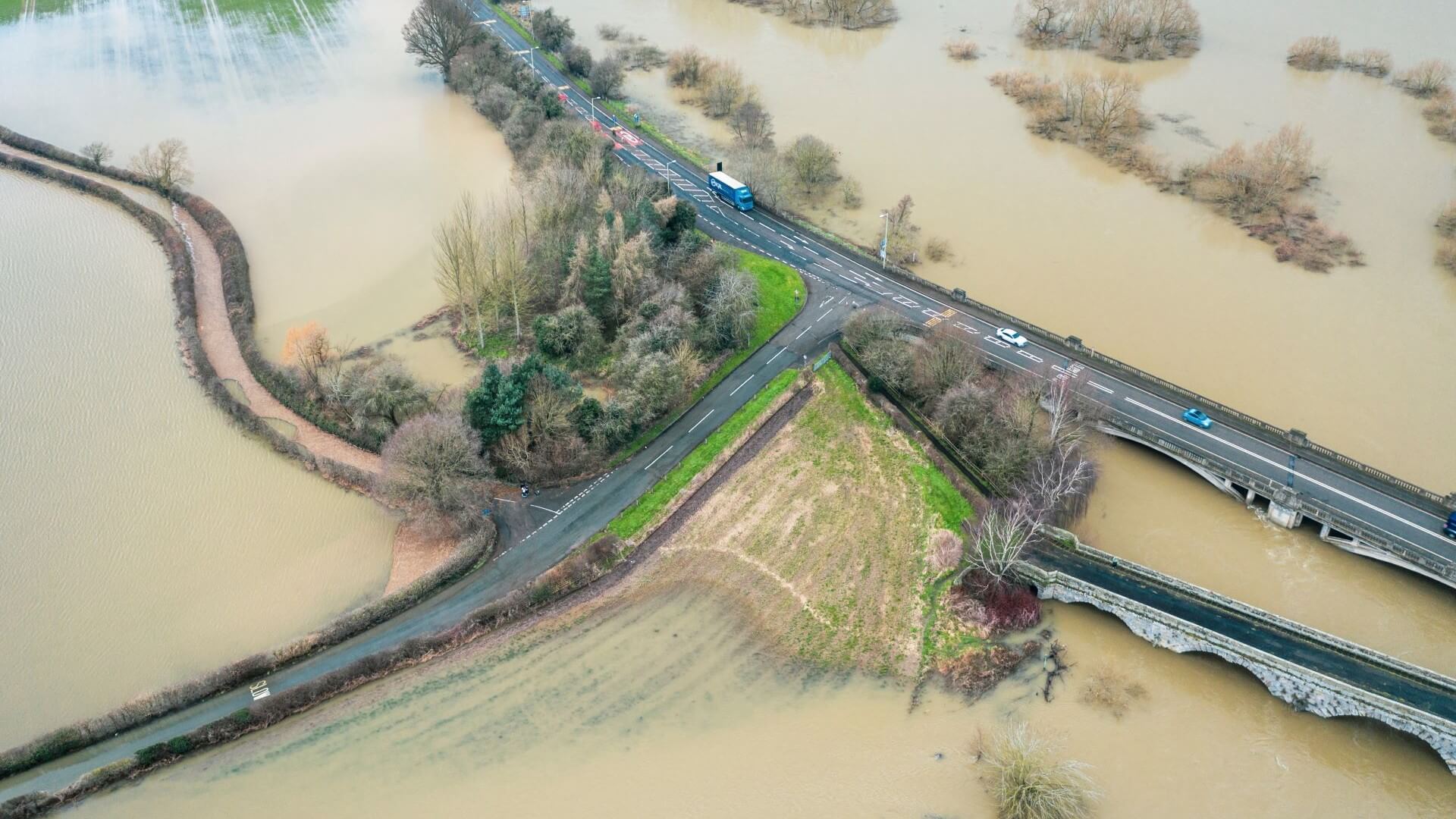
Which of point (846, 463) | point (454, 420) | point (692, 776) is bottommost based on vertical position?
point (692, 776)

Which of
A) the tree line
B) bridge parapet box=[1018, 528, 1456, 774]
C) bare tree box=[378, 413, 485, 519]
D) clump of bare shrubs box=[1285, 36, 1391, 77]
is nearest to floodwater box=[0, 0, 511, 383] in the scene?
the tree line

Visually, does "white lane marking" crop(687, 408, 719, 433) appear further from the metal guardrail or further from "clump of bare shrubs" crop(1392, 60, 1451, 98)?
"clump of bare shrubs" crop(1392, 60, 1451, 98)

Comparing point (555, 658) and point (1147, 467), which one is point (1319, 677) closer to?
point (1147, 467)

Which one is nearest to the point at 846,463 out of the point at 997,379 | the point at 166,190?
the point at 997,379

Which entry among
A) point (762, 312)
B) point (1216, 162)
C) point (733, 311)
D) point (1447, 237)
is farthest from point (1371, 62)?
point (733, 311)

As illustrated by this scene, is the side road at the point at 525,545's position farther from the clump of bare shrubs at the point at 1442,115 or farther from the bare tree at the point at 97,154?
the clump of bare shrubs at the point at 1442,115

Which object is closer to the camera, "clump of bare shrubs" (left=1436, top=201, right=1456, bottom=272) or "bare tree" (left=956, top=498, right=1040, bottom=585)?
"bare tree" (left=956, top=498, right=1040, bottom=585)
